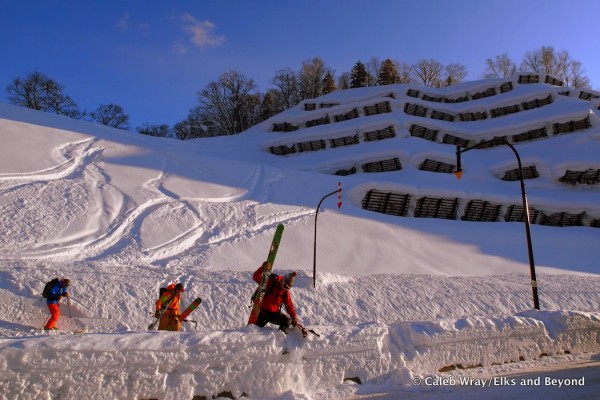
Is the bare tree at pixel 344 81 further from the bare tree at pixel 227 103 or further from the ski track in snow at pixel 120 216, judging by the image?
the ski track in snow at pixel 120 216

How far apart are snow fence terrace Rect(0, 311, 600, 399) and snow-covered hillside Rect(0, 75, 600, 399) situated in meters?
0.02

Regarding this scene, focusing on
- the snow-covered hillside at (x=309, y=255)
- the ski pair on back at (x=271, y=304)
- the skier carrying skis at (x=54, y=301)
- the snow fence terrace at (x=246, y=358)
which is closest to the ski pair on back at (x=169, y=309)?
the snow-covered hillside at (x=309, y=255)

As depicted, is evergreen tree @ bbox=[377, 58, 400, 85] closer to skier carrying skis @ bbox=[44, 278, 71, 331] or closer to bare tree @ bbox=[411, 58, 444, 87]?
bare tree @ bbox=[411, 58, 444, 87]

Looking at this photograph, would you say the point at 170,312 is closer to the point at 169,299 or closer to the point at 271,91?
the point at 169,299

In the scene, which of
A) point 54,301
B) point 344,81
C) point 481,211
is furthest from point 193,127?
point 54,301

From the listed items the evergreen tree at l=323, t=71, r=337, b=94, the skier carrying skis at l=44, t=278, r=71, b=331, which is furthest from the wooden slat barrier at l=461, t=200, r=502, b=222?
the evergreen tree at l=323, t=71, r=337, b=94

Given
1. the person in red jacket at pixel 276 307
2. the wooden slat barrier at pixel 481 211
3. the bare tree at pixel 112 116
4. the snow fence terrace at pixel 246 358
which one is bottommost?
the snow fence terrace at pixel 246 358

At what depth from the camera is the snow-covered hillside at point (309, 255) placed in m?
5.39

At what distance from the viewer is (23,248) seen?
1230 centimetres

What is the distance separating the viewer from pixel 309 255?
52.5 feet

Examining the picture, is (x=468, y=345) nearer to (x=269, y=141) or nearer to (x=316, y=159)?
(x=316, y=159)

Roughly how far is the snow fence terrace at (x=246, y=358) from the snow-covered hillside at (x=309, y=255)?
0.9 inches

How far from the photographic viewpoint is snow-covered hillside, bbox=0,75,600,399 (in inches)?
212

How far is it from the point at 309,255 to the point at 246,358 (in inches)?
417
